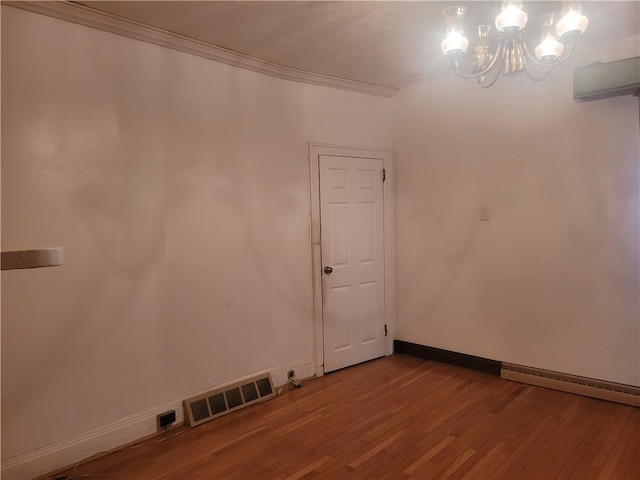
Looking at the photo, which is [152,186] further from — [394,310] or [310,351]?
[394,310]

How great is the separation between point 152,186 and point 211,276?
758 millimetres

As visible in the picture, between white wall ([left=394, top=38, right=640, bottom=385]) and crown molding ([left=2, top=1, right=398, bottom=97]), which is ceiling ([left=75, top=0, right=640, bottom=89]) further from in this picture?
white wall ([left=394, top=38, right=640, bottom=385])

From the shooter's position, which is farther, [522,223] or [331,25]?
[522,223]

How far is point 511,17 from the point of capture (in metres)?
1.95

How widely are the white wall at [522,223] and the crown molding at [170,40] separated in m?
0.92

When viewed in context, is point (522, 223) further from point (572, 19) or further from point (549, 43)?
point (572, 19)

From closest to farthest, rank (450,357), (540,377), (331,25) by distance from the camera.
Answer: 1. (331,25)
2. (540,377)
3. (450,357)

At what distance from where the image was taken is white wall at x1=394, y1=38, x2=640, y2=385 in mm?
3080

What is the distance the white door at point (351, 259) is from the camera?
3.85 metres

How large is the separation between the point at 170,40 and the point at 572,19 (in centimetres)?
236

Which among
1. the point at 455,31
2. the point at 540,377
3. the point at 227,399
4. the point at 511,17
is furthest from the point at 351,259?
the point at 511,17

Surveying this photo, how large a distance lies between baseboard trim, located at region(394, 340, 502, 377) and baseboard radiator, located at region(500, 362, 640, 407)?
10 cm

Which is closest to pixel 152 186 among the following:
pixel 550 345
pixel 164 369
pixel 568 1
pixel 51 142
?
pixel 51 142

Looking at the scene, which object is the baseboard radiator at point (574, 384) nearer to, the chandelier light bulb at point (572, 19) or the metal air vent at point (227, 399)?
the metal air vent at point (227, 399)
